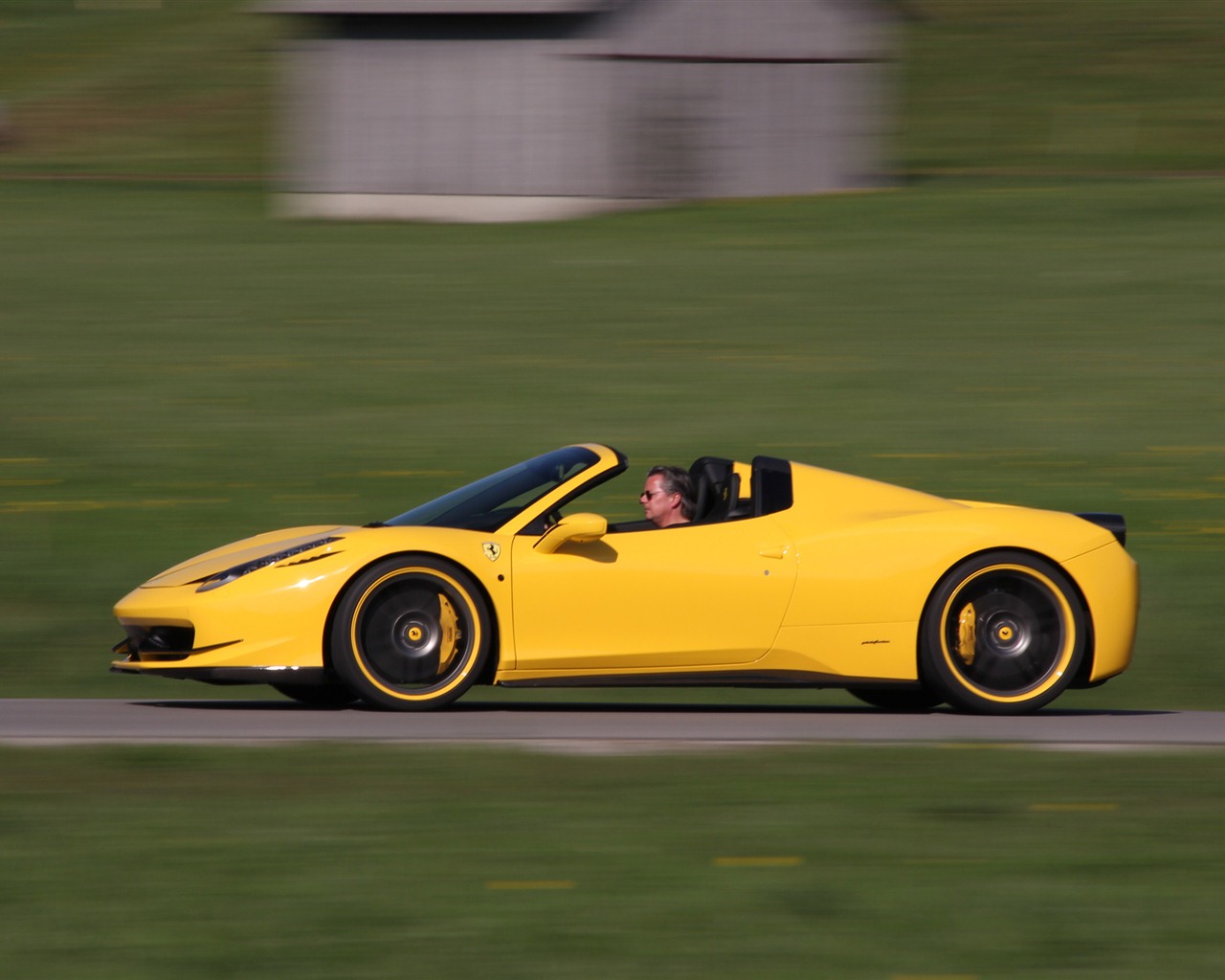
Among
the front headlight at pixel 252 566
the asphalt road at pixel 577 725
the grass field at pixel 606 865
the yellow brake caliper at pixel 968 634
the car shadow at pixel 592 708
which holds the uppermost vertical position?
the front headlight at pixel 252 566

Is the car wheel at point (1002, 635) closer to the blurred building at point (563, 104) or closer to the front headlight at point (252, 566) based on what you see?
the front headlight at point (252, 566)

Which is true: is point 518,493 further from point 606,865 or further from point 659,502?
point 606,865

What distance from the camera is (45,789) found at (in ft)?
20.2

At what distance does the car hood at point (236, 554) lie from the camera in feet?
26.5

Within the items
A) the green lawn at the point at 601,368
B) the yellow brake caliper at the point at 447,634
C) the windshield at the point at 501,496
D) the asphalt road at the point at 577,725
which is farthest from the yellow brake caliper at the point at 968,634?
the yellow brake caliper at the point at 447,634

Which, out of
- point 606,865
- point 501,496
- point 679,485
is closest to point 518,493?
point 501,496

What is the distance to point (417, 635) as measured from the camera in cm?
792

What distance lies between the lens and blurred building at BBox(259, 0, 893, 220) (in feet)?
81.3

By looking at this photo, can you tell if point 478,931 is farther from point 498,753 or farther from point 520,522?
point 520,522

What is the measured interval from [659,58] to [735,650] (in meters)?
18.3

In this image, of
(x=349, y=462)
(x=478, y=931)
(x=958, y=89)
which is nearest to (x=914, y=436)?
(x=349, y=462)

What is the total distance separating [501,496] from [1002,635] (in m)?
2.22

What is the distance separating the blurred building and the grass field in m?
18.7

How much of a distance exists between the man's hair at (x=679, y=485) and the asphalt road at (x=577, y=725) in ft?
2.92
